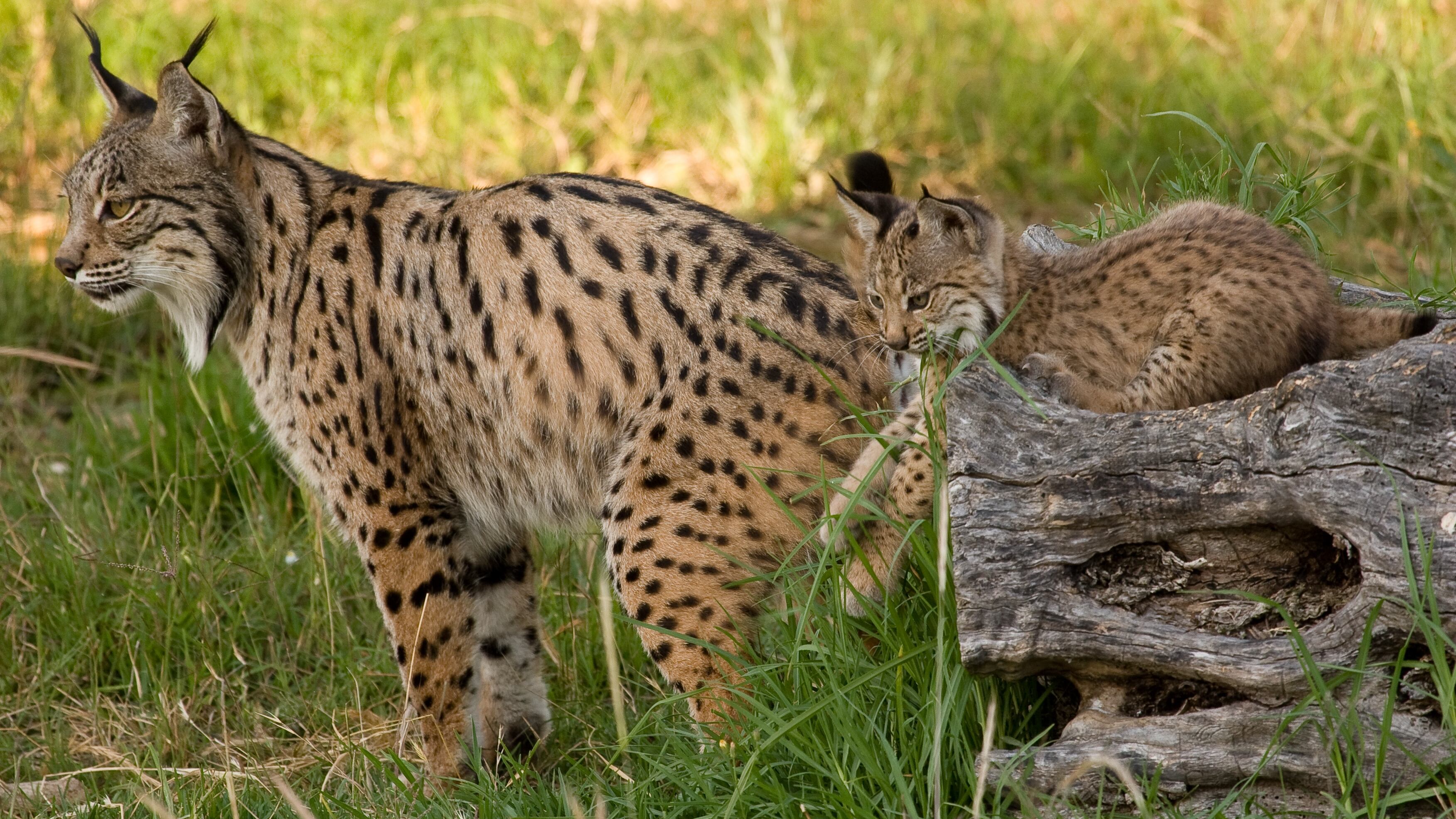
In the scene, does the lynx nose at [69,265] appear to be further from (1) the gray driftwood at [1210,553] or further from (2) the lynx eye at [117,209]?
(1) the gray driftwood at [1210,553]

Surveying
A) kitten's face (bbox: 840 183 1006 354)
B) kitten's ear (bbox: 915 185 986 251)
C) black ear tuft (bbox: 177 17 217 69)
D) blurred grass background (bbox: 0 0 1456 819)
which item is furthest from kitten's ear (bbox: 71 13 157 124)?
kitten's ear (bbox: 915 185 986 251)

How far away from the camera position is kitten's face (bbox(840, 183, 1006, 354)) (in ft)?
12.7

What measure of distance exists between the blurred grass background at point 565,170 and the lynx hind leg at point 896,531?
0.08 metres

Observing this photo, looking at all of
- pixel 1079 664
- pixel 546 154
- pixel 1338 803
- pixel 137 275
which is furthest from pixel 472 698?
pixel 546 154

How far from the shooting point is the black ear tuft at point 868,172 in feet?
15.0

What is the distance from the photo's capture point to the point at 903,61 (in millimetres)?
9477

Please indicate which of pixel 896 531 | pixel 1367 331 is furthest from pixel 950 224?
pixel 1367 331

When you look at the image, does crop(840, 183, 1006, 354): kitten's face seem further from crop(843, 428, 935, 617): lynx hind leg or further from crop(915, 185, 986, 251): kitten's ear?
crop(843, 428, 935, 617): lynx hind leg

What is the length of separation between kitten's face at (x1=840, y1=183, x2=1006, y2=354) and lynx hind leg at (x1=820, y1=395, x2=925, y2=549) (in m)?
0.20

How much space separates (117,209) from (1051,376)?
3310 mm

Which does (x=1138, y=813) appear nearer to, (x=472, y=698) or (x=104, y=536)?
(x=472, y=698)

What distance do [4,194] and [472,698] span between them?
5866mm

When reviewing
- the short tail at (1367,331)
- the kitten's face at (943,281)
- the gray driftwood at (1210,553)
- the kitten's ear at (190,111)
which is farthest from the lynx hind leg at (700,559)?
the kitten's ear at (190,111)

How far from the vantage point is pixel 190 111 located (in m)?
4.89
